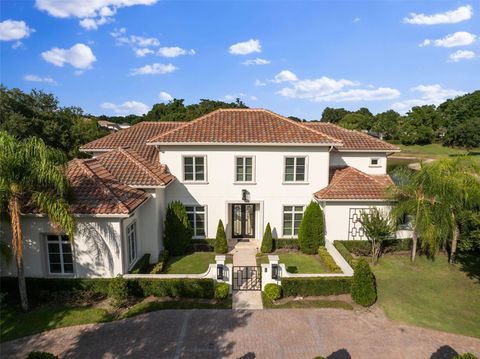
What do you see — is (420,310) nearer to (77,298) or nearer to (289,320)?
(289,320)

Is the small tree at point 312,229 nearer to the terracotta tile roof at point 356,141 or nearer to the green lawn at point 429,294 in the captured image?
the green lawn at point 429,294

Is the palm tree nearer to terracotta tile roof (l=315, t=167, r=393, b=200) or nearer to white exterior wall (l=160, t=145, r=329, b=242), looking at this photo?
white exterior wall (l=160, t=145, r=329, b=242)

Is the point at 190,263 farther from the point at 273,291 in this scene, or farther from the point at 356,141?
the point at 356,141

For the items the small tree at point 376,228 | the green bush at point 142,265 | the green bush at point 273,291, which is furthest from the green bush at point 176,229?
the small tree at point 376,228

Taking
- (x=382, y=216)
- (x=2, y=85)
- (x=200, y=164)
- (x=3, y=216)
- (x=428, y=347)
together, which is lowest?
(x=428, y=347)

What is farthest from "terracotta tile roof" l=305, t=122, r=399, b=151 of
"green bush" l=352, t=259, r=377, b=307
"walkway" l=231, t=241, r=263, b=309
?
"green bush" l=352, t=259, r=377, b=307

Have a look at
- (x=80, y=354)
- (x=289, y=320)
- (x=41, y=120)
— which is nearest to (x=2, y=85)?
(x=41, y=120)
